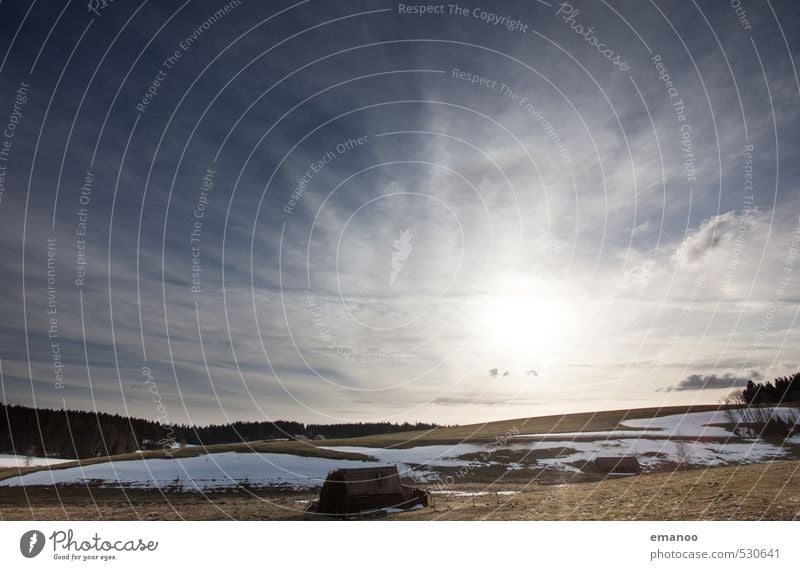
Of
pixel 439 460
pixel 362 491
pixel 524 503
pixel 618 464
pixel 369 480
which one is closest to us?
pixel 362 491

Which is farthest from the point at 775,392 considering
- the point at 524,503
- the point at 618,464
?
the point at 524,503

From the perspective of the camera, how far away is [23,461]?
76.1 metres

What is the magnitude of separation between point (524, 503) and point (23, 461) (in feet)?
294

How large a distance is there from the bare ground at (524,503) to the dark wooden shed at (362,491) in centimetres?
197

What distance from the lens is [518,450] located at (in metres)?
67.4

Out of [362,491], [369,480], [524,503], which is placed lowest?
[524,503]

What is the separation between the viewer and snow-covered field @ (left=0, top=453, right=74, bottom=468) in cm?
7270

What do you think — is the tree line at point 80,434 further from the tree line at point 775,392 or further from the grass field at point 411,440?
the tree line at point 775,392

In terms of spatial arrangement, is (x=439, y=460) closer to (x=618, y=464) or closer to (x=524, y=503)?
(x=618, y=464)

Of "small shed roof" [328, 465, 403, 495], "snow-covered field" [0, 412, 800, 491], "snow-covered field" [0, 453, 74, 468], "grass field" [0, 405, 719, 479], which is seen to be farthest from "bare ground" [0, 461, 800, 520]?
"snow-covered field" [0, 453, 74, 468]

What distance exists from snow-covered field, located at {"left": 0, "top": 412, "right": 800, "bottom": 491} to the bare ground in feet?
17.6

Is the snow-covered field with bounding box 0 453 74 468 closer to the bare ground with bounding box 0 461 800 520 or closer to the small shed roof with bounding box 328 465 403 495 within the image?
the bare ground with bounding box 0 461 800 520
